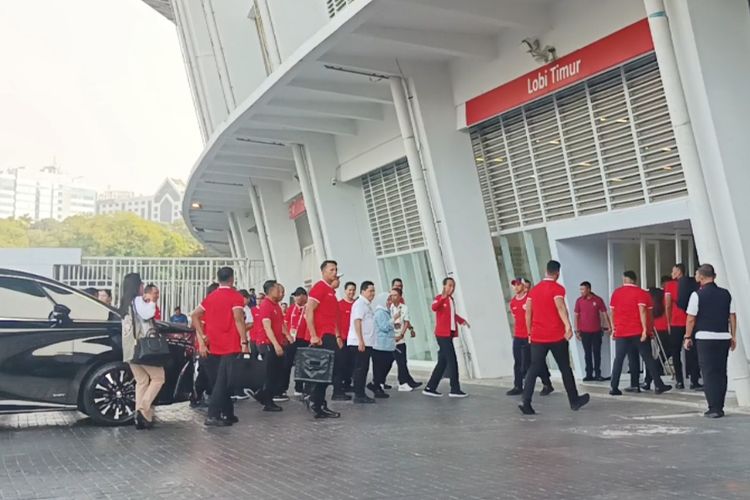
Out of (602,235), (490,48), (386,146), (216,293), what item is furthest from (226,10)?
(216,293)

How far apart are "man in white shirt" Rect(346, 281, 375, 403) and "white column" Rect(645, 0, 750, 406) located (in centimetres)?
442

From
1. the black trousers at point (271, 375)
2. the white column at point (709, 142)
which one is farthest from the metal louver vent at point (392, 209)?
the white column at point (709, 142)

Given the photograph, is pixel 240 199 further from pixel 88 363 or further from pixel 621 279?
pixel 88 363

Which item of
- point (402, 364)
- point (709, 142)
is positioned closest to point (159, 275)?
point (402, 364)

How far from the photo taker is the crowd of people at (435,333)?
912 cm

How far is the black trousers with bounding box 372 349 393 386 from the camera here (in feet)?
39.9

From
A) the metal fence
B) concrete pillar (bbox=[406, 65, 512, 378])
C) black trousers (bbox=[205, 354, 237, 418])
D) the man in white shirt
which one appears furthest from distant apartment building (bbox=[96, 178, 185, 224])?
black trousers (bbox=[205, 354, 237, 418])

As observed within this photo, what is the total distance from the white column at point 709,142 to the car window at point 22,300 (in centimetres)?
758

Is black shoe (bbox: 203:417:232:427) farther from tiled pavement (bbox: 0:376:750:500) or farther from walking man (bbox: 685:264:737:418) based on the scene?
walking man (bbox: 685:264:737:418)

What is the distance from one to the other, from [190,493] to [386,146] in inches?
514

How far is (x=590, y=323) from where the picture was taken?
13.1 meters

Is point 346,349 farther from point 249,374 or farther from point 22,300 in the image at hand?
point 22,300

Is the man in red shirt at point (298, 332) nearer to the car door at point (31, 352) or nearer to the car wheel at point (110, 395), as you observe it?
the car wheel at point (110, 395)

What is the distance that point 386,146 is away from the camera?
1808 centimetres
